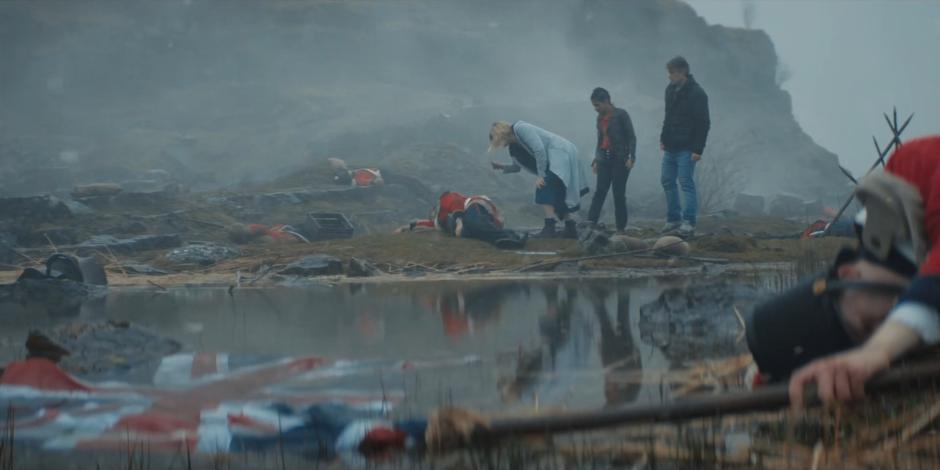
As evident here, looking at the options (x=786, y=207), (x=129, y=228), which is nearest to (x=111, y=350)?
(x=129, y=228)

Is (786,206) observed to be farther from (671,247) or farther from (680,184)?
(671,247)

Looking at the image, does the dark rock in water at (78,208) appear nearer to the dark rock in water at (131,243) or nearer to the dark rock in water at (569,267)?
the dark rock in water at (131,243)

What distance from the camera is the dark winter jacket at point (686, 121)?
36.7ft

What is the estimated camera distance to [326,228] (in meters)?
13.0

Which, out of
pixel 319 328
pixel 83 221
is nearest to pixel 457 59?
pixel 83 221

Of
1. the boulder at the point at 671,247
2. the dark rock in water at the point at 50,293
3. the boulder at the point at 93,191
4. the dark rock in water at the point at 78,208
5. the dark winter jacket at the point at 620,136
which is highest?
the dark winter jacket at the point at 620,136

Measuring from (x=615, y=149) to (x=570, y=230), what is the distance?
4.06 feet

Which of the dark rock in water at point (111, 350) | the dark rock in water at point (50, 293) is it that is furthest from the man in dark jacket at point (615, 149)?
the dark rock in water at point (111, 350)

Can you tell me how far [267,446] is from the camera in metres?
2.56

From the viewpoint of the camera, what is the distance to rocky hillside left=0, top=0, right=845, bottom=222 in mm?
26047

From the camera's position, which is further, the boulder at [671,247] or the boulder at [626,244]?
the boulder at [626,244]

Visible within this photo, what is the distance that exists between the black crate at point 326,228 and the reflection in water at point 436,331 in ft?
16.1

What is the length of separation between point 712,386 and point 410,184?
16.9 metres

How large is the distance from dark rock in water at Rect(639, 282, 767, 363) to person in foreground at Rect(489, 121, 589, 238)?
6.81 metres
